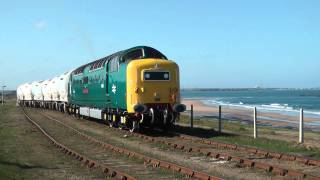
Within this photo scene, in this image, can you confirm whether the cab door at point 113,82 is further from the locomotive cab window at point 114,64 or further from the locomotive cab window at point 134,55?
the locomotive cab window at point 134,55

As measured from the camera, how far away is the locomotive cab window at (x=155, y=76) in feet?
75.6

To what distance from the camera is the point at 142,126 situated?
24.3 m

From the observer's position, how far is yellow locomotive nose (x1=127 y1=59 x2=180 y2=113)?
900 inches

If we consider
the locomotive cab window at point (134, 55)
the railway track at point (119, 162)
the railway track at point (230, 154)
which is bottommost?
the railway track at point (119, 162)

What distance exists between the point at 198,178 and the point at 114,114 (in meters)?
14.9

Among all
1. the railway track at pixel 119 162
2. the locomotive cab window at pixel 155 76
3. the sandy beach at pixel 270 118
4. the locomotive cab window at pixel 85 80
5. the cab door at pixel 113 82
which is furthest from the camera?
the sandy beach at pixel 270 118

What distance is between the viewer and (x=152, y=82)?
2316cm

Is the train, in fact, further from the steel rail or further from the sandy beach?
the sandy beach

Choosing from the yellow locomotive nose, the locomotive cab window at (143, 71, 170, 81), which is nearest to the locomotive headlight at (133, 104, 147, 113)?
the yellow locomotive nose

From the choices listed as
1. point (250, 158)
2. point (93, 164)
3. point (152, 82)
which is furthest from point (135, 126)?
point (250, 158)

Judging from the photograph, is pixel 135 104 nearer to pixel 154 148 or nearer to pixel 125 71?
pixel 125 71

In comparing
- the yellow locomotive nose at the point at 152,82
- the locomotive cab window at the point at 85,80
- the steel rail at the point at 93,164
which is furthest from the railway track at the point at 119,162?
the locomotive cab window at the point at 85,80

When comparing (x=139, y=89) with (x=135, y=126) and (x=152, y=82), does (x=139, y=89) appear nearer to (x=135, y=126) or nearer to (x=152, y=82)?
(x=152, y=82)

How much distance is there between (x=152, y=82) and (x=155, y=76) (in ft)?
0.97
